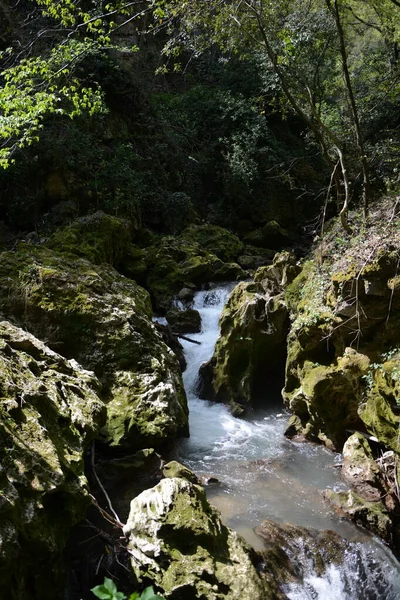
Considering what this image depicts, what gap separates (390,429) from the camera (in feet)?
19.4

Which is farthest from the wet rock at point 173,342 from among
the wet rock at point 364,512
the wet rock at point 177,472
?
the wet rock at point 364,512

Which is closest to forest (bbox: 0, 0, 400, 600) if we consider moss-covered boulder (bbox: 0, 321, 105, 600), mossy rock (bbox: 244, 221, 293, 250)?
moss-covered boulder (bbox: 0, 321, 105, 600)

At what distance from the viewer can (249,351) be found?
9.30 metres

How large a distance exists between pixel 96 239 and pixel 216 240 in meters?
5.47

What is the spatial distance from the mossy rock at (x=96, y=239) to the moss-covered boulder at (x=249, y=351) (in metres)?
3.40

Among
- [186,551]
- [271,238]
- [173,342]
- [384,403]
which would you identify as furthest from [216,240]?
[186,551]

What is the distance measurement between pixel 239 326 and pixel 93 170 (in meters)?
7.56

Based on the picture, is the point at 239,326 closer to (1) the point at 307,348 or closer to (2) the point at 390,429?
(1) the point at 307,348

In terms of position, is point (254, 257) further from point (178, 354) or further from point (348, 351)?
point (348, 351)

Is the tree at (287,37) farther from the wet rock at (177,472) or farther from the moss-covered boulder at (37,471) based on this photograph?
the moss-covered boulder at (37,471)

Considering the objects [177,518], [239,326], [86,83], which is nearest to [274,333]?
[239,326]

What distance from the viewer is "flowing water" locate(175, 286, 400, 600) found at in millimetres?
4566

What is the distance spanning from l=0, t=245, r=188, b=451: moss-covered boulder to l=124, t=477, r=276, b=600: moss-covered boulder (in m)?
1.97

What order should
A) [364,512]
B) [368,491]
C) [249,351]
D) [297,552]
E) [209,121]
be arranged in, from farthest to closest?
[209,121] < [249,351] < [368,491] < [364,512] < [297,552]
